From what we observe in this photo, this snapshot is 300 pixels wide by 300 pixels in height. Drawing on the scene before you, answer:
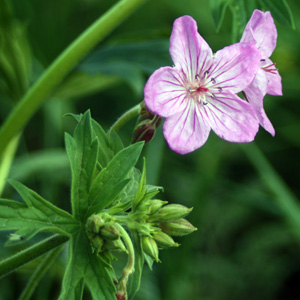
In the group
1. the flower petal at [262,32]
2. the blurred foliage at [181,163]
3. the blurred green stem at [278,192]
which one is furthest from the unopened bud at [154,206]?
the blurred green stem at [278,192]

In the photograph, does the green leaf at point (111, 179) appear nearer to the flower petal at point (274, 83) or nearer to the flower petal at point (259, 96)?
the flower petal at point (259, 96)

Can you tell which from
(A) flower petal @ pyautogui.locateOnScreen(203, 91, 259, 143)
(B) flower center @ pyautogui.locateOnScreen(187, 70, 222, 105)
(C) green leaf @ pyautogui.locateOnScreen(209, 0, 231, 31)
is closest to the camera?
(A) flower petal @ pyautogui.locateOnScreen(203, 91, 259, 143)

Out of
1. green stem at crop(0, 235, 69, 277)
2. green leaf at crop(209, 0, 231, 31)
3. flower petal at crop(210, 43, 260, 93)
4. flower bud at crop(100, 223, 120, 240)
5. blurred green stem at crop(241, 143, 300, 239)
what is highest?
green leaf at crop(209, 0, 231, 31)

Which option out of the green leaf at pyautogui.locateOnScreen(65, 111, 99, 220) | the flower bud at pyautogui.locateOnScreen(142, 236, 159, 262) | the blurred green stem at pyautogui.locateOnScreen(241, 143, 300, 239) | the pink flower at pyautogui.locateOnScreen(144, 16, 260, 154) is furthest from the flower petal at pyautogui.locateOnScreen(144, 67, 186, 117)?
the blurred green stem at pyautogui.locateOnScreen(241, 143, 300, 239)

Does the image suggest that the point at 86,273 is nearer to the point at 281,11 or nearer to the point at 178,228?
the point at 178,228

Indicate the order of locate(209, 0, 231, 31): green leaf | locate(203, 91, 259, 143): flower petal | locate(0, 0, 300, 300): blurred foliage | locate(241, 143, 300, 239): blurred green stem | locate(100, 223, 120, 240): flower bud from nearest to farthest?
locate(100, 223, 120, 240): flower bud
locate(203, 91, 259, 143): flower petal
locate(209, 0, 231, 31): green leaf
locate(0, 0, 300, 300): blurred foliage
locate(241, 143, 300, 239): blurred green stem

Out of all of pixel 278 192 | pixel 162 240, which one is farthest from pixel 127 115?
pixel 278 192

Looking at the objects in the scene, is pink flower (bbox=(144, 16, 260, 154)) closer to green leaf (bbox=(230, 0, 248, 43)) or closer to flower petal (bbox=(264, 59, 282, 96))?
flower petal (bbox=(264, 59, 282, 96))
